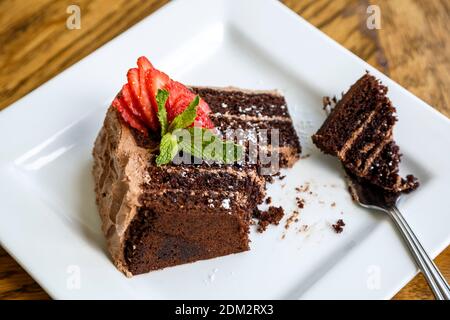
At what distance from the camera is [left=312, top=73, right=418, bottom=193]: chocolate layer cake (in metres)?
3.00

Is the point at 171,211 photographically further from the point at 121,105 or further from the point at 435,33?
the point at 435,33

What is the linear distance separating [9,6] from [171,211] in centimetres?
163

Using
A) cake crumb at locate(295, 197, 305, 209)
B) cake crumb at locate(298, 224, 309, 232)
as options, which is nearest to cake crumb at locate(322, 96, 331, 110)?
cake crumb at locate(295, 197, 305, 209)

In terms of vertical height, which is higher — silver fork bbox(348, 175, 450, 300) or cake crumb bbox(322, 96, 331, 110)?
cake crumb bbox(322, 96, 331, 110)

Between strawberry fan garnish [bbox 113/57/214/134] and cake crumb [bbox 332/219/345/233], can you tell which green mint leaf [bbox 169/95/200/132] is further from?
cake crumb [bbox 332/219/345/233]

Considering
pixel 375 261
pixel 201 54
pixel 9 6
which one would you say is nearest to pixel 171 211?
pixel 375 261

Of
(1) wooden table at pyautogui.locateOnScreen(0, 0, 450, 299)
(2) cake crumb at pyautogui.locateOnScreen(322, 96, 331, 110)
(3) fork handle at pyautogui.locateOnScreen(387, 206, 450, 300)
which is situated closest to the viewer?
(3) fork handle at pyautogui.locateOnScreen(387, 206, 450, 300)

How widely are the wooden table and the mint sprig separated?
1.01 metres

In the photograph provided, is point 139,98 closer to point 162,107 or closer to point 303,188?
point 162,107

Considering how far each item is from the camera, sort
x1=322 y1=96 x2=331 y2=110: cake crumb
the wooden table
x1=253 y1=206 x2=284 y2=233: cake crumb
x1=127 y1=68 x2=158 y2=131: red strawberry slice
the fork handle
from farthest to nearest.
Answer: the wooden table < x1=322 y1=96 x2=331 y2=110: cake crumb < x1=253 y1=206 x2=284 y2=233: cake crumb < x1=127 y1=68 x2=158 y2=131: red strawberry slice < the fork handle

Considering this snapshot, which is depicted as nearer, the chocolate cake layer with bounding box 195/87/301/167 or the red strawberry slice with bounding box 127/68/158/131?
the red strawberry slice with bounding box 127/68/158/131

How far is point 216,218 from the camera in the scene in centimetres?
269

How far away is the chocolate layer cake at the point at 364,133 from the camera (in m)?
3.00
